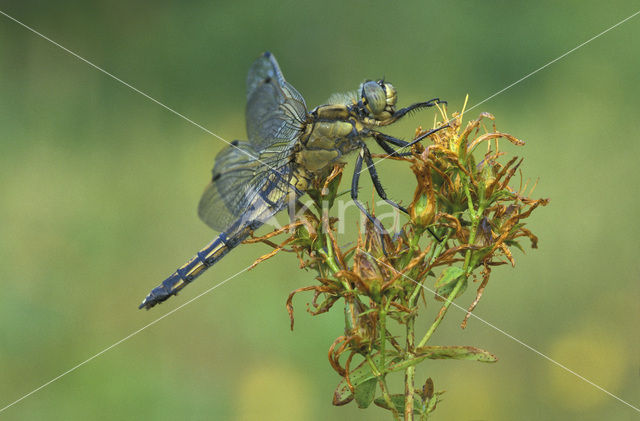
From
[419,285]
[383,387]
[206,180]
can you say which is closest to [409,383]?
[383,387]

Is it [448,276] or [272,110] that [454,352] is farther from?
[272,110]

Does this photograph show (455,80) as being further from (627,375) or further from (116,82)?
(116,82)

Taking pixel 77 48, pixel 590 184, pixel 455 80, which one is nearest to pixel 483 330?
pixel 590 184

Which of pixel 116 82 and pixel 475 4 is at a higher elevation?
A: pixel 475 4

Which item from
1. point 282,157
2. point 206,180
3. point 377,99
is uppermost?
point 206,180

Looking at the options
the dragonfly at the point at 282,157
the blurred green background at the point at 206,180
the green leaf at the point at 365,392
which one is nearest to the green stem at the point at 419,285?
the green leaf at the point at 365,392

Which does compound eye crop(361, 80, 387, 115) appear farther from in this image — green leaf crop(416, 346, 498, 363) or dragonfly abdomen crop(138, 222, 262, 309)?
green leaf crop(416, 346, 498, 363)
